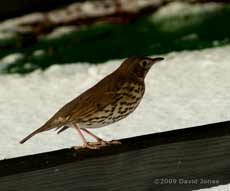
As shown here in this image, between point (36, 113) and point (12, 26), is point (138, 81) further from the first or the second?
point (12, 26)

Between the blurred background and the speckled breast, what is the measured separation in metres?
1.43

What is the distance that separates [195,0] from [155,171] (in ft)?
18.1

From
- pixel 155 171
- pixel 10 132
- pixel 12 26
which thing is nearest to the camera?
pixel 155 171

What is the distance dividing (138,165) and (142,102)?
2.36 metres

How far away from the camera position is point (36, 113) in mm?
6738

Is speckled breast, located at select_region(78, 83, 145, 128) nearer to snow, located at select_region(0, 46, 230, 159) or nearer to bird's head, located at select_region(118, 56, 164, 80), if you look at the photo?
bird's head, located at select_region(118, 56, 164, 80)

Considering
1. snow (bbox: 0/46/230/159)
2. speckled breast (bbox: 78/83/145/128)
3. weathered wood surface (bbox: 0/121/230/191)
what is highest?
speckled breast (bbox: 78/83/145/128)

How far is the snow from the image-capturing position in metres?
6.28

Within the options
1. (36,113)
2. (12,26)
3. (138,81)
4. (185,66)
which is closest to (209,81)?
(185,66)

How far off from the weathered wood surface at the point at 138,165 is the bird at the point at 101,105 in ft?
0.48

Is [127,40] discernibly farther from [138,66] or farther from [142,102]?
[138,66]

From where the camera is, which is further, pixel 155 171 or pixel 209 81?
pixel 209 81

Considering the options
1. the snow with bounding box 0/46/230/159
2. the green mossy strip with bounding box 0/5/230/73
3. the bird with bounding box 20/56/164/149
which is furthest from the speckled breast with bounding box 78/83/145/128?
the green mossy strip with bounding box 0/5/230/73

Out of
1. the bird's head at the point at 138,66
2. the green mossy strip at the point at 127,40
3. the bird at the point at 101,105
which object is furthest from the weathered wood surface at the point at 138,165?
the green mossy strip at the point at 127,40
